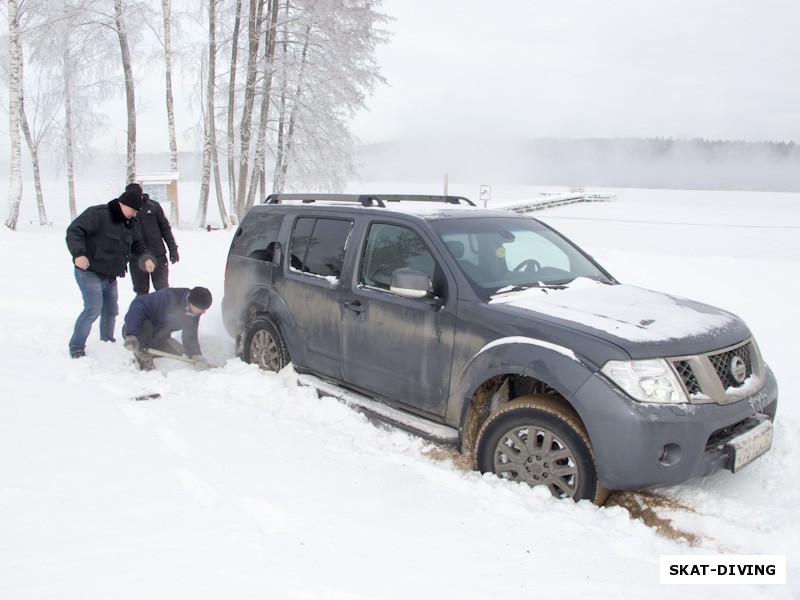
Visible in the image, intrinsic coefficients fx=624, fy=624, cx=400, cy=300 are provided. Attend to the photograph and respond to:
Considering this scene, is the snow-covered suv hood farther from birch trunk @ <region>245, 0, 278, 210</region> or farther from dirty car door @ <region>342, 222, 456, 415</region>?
birch trunk @ <region>245, 0, 278, 210</region>

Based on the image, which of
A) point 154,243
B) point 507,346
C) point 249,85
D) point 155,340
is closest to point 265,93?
point 249,85

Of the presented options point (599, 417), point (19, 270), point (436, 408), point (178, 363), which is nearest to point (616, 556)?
point (599, 417)

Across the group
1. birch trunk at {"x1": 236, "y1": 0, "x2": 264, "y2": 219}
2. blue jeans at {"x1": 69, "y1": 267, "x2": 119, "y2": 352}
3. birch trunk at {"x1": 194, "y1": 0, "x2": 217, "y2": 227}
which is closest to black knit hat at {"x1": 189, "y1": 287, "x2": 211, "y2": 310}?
blue jeans at {"x1": 69, "y1": 267, "x2": 119, "y2": 352}

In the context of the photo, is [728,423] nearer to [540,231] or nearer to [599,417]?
[599,417]

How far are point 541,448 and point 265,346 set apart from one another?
2924 mm

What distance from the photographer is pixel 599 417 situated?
10.6 feet

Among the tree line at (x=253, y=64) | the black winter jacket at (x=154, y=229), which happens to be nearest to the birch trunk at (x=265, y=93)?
the tree line at (x=253, y=64)

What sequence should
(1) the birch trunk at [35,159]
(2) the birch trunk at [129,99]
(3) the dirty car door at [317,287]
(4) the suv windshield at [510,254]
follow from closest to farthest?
(4) the suv windshield at [510,254], (3) the dirty car door at [317,287], (2) the birch trunk at [129,99], (1) the birch trunk at [35,159]

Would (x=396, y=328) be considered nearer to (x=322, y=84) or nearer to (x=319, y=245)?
(x=319, y=245)

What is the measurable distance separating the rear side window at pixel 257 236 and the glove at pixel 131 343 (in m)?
1.21

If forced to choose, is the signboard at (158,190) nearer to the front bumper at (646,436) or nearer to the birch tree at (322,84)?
the birch tree at (322,84)

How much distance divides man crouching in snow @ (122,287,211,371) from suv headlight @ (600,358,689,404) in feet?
13.0

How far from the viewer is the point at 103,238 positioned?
20.1 ft

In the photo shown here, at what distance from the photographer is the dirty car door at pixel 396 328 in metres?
4.05
